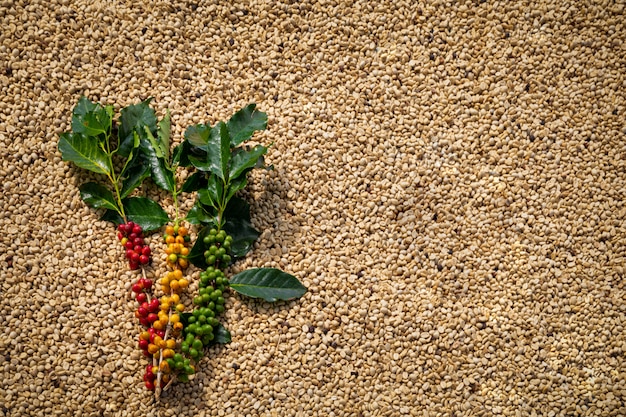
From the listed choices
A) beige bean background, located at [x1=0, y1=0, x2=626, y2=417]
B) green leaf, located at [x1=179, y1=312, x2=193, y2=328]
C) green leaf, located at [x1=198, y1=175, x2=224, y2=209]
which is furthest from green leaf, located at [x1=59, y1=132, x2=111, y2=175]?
green leaf, located at [x1=179, y1=312, x2=193, y2=328]

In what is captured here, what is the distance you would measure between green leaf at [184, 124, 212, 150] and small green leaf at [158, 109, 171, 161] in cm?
8

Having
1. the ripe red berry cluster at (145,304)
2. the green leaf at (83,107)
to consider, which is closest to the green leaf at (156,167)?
the green leaf at (83,107)

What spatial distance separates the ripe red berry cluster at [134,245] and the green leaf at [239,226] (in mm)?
285

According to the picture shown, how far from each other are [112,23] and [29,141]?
1.72 feet

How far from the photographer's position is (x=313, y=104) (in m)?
2.18

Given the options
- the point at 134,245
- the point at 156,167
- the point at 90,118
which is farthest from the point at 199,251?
the point at 90,118

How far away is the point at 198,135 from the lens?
1998mm

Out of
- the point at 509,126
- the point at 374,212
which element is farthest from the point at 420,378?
the point at 509,126

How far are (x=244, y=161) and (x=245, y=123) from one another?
14 centimetres

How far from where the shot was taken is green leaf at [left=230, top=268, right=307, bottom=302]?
196 centimetres

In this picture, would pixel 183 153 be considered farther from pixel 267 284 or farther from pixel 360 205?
pixel 360 205

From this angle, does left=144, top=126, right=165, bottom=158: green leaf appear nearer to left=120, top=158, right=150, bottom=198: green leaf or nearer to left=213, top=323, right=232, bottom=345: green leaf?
left=120, top=158, right=150, bottom=198: green leaf

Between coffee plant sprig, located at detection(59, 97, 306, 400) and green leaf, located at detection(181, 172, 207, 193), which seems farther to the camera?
green leaf, located at detection(181, 172, 207, 193)

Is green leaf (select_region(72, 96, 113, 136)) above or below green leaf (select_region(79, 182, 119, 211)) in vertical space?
above
